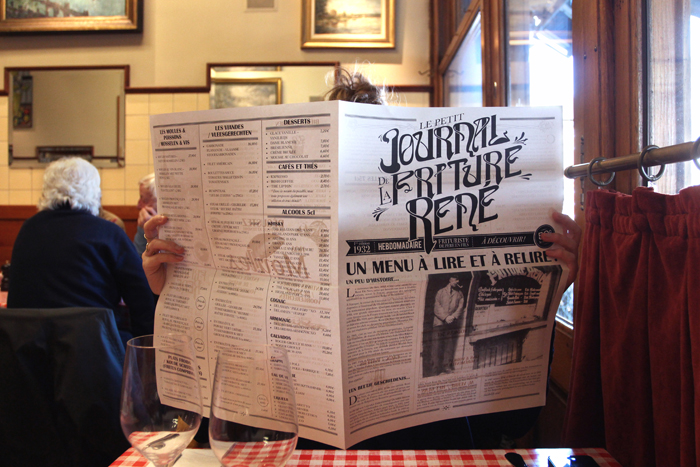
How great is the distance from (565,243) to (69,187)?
1.71 m

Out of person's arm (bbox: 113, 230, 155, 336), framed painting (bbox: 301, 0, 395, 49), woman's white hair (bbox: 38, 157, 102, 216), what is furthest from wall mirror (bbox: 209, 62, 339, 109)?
person's arm (bbox: 113, 230, 155, 336)

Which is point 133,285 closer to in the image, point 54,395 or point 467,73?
point 54,395

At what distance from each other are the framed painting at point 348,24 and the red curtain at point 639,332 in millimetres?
2444

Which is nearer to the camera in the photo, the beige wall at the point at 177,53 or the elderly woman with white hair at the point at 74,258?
the elderly woman with white hair at the point at 74,258

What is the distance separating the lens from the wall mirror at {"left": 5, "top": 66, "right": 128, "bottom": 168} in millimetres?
2938

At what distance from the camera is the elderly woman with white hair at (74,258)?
1.60 meters

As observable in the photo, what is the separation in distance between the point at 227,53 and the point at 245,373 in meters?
2.82

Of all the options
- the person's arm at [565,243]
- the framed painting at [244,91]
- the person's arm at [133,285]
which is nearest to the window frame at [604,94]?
the person's arm at [565,243]

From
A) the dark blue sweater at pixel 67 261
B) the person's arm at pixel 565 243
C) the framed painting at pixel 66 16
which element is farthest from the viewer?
the framed painting at pixel 66 16

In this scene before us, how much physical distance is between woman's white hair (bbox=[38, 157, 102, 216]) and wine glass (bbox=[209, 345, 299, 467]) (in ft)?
5.19

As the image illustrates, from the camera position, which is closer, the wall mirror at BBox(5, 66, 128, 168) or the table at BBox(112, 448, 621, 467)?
the table at BBox(112, 448, 621, 467)

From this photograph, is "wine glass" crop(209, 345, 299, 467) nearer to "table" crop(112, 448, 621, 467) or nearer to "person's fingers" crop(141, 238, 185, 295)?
"table" crop(112, 448, 621, 467)

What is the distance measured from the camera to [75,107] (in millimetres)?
2939

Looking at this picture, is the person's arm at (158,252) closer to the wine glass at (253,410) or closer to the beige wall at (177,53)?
the wine glass at (253,410)
